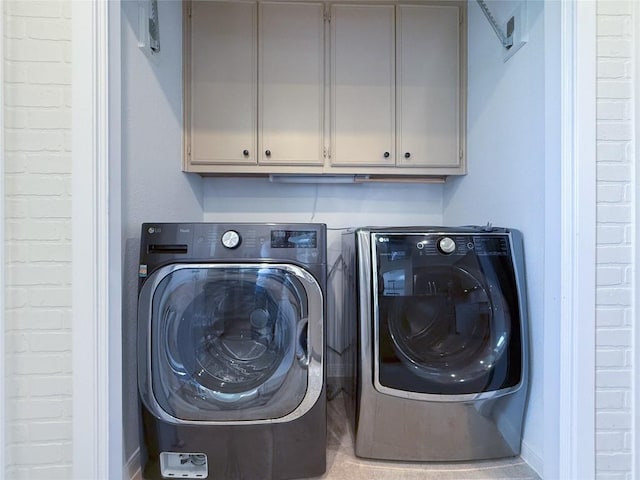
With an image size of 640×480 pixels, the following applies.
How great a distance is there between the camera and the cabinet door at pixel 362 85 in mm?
1669

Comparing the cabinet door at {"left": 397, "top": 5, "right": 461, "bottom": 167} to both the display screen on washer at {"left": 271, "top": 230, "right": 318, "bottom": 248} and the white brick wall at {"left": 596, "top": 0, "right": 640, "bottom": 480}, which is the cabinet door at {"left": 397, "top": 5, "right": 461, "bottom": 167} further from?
the display screen on washer at {"left": 271, "top": 230, "right": 318, "bottom": 248}

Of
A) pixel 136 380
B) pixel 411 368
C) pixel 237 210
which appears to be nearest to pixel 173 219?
pixel 237 210

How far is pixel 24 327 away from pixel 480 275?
5.01 feet

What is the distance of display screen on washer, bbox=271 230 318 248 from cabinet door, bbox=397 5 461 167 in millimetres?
906

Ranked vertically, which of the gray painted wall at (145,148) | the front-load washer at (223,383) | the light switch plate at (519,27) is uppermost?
the light switch plate at (519,27)

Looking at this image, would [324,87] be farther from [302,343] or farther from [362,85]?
[302,343]

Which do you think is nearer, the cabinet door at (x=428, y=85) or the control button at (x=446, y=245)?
the control button at (x=446, y=245)

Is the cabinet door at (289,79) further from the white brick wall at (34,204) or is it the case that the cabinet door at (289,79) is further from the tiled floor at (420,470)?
the tiled floor at (420,470)

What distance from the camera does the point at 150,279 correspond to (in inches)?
40.9

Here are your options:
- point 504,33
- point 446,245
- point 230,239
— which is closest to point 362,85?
point 504,33

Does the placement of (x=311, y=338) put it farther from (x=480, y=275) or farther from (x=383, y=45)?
(x=383, y=45)

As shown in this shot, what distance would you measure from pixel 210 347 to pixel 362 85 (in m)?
1.56

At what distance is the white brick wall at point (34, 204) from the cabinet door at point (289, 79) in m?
0.92

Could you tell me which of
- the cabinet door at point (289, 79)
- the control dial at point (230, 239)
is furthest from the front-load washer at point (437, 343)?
the cabinet door at point (289, 79)
